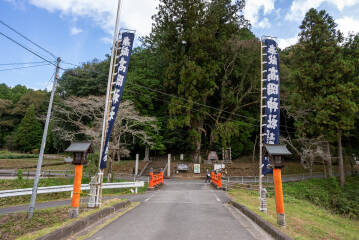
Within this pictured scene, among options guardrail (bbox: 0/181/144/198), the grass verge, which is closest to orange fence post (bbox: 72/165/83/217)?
the grass verge

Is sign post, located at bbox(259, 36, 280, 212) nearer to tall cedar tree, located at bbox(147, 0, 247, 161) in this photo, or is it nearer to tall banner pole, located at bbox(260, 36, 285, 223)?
tall banner pole, located at bbox(260, 36, 285, 223)

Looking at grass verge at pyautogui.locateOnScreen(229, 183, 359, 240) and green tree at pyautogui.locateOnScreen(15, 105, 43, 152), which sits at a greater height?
green tree at pyautogui.locateOnScreen(15, 105, 43, 152)

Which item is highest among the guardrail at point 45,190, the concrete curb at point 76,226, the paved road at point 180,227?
the concrete curb at point 76,226

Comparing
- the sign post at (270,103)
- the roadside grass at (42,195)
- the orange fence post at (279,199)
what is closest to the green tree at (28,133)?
the roadside grass at (42,195)

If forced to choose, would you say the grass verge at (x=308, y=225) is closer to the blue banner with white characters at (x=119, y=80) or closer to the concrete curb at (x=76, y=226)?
the concrete curb at (x=76, y=226)

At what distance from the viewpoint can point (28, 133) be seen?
133 feet

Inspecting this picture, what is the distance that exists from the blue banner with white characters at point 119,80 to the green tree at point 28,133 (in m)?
41.0

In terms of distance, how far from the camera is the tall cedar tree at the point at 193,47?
24781 millimetres

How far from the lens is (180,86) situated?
24844 millimetres

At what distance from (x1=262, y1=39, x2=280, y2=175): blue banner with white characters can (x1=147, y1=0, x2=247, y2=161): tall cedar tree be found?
15.2m

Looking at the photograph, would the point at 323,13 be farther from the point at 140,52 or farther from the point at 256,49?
the point at 140,52

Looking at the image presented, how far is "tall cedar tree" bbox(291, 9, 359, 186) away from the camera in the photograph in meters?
18.1

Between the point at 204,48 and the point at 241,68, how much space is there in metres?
5.04

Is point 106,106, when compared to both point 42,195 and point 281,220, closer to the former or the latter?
point 281,220
